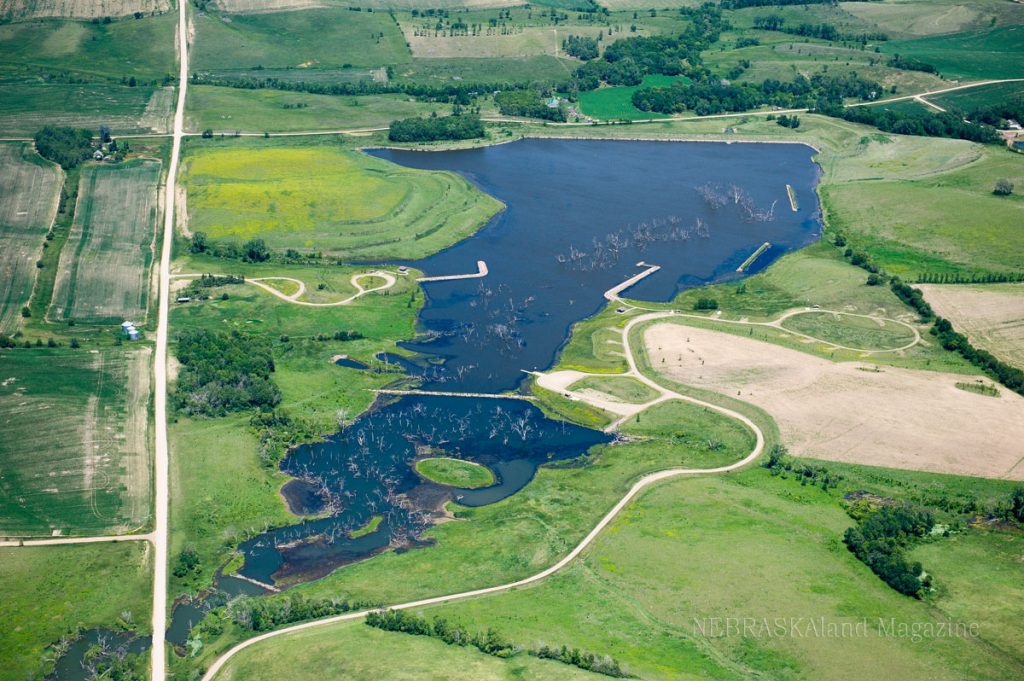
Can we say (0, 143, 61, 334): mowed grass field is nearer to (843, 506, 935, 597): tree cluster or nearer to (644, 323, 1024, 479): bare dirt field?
(644, 323, 1024, 479): bare dirt field

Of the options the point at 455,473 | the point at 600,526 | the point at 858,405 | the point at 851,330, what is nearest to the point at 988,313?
the point at 851,330

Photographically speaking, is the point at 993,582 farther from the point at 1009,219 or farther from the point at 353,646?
the point at 1009,219

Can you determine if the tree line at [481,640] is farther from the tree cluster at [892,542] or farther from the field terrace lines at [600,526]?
the tree cluster at [892,542]

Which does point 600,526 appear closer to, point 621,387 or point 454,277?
point 621,387

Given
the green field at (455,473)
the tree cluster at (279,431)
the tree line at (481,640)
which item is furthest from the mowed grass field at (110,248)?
the tree line at (481,640)

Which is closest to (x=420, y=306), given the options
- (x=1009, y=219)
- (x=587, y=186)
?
(x=587, y=186)
